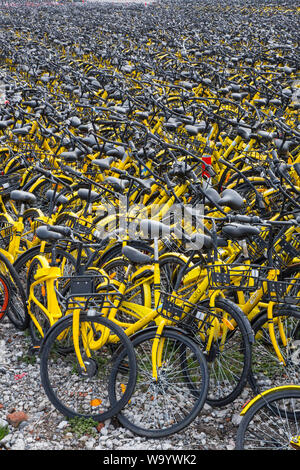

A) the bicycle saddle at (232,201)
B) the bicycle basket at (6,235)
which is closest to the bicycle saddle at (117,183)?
the bicycle basket at (6,235)

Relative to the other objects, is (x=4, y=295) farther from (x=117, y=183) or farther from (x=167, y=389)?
(x=167, y=389)

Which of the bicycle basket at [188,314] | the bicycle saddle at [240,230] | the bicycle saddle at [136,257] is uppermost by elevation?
the bicycle saddle at [240,230]

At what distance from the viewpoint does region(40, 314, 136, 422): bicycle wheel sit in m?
3.34

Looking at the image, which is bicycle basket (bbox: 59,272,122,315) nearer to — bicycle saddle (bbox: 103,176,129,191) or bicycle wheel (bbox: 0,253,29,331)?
bicycle wheel (bbox: 0,253,29,331)

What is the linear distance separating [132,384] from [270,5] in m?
28.9

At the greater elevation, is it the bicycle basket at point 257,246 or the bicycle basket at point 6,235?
the bicycle basket at point 257,246

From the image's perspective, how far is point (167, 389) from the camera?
354 cm

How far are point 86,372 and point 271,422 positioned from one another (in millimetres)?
1396

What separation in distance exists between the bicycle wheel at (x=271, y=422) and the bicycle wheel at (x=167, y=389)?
1.17ft

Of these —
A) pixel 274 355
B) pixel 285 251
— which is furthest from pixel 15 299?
pixel 285 251

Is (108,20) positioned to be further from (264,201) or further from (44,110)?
(264,201)

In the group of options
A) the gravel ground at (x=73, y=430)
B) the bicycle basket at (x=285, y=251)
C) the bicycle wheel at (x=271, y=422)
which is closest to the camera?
the bicycle wheel at (x=271, y=422)

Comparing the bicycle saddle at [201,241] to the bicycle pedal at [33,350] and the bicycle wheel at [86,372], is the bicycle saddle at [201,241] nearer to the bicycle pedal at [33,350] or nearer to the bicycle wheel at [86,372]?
the bicycle wheel at [86,372]

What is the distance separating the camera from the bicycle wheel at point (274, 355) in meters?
3.35
